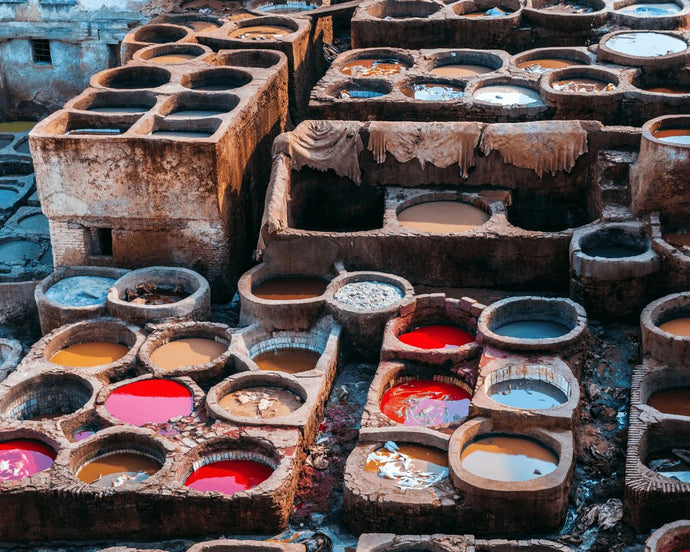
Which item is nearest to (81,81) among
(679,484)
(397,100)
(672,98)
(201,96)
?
(201,96)

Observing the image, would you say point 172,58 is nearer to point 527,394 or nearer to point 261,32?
point 261,32

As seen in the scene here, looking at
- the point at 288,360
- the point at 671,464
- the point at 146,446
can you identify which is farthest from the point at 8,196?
the point at 671,464

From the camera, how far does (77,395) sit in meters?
17.3

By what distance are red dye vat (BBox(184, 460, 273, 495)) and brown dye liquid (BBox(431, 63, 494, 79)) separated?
425 inches

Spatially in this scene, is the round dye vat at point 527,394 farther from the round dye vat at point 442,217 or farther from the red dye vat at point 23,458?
the red dye vat at point 23,458

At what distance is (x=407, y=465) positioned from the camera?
15.2 metres

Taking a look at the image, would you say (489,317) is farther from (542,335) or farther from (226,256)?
(226,256)

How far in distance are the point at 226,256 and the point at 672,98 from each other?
867 cm

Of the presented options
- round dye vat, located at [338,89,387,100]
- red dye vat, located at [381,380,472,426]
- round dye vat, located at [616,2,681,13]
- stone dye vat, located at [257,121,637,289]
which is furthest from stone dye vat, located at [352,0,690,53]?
red dye vat, located at [381,380,472,426]

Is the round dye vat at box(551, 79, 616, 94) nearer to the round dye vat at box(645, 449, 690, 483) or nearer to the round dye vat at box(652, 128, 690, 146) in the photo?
the round dye vat at box(652, 128, 690, 146)

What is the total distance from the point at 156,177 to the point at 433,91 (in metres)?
6.39

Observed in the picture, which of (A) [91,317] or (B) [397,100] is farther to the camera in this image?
(B) [397,100]

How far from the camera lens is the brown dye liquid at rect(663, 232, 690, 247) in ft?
60.4

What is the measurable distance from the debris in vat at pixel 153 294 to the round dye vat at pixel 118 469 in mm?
3829
